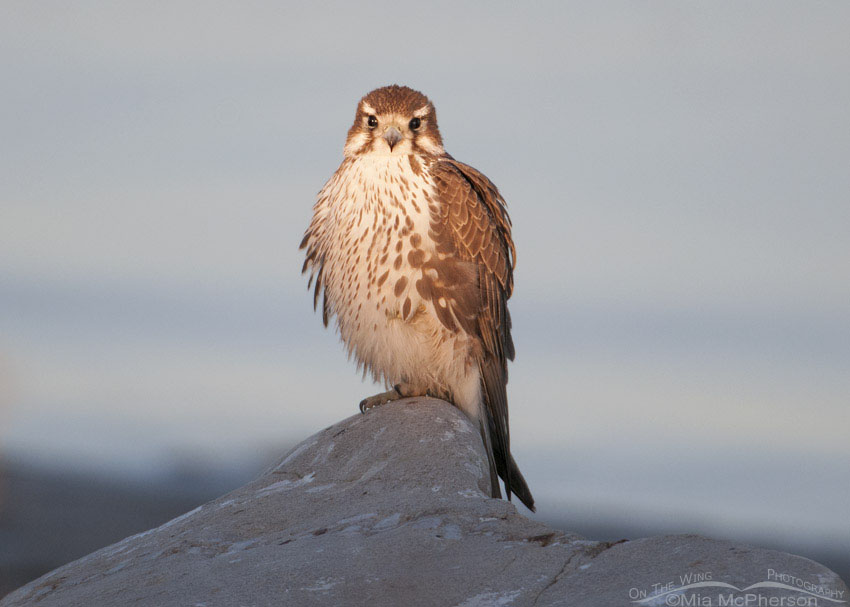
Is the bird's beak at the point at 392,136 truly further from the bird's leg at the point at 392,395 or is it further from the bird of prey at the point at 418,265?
the bird's leg at the point at 392,395

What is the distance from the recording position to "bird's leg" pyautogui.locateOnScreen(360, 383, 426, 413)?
6.46 meters

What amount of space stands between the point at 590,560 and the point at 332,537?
110 cm

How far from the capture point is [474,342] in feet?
21.4

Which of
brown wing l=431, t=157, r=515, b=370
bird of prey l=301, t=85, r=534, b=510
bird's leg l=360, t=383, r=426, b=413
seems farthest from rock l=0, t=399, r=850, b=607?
brown wing l=431, t=157, r=515, b=370

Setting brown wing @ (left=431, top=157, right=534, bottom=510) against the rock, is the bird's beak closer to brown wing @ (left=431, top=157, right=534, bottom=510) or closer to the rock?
brown wing @ (left=431, top=157, right=534, bottom=510)

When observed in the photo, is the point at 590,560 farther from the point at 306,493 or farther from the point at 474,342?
the point at 474,342

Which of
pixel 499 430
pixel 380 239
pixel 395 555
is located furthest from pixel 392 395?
pixel 395 555

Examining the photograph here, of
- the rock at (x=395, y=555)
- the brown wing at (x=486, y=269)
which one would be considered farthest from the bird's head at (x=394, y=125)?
the rock at (x=395, y=555)

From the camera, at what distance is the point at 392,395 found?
657 centimetres

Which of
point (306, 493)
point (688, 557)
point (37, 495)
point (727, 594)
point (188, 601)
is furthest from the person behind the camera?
point (37, 495)

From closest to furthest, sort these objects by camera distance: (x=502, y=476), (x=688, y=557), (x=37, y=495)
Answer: (x=688, y=557)
(x=502, y=476)
(x=37, y=495)

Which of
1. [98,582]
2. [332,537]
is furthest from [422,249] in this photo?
[98,582]

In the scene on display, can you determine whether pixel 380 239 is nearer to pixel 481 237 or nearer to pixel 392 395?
pixel 481 237

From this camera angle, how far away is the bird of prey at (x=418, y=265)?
6.26m
